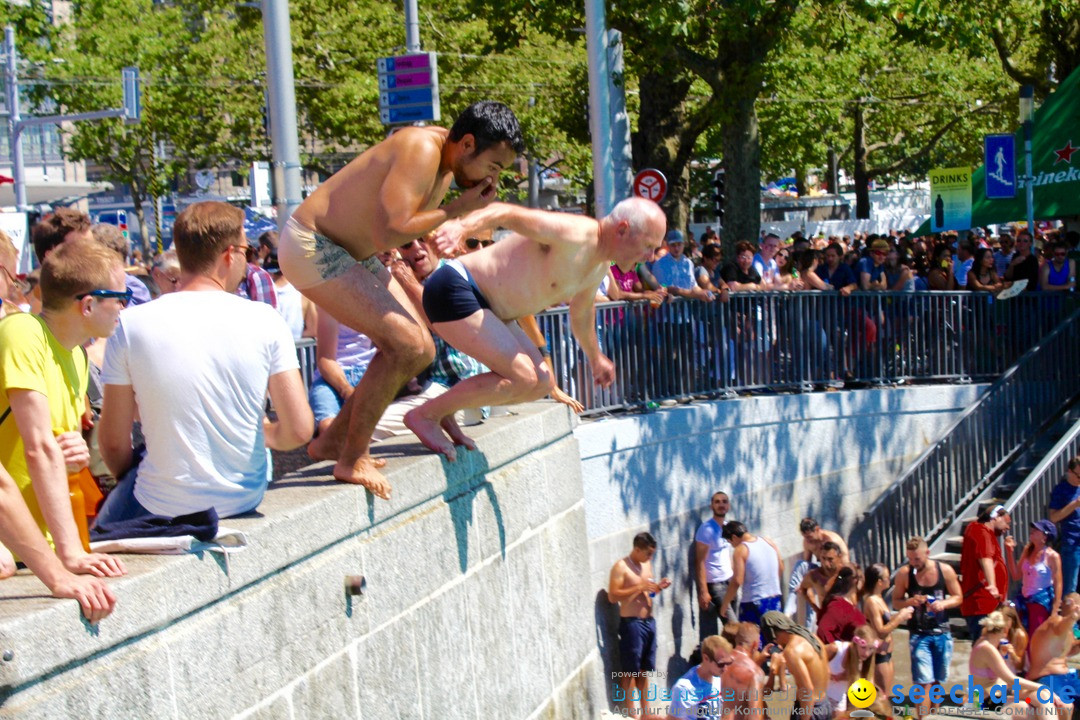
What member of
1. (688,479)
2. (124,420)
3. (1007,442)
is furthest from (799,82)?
(124,420)

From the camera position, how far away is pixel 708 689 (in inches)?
377

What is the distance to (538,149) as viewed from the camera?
3916 centimetres

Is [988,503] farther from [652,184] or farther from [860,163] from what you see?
[860,163]

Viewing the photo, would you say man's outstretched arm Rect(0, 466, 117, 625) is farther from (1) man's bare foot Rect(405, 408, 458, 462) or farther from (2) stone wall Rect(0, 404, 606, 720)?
(1) man's bare foot Rect(405, 408, 458, 462)

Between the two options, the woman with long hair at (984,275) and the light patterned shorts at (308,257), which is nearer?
the light patterned shorts at (308,257)

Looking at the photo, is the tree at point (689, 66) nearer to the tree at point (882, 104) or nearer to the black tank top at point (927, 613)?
the black tank top at point (927, 613)

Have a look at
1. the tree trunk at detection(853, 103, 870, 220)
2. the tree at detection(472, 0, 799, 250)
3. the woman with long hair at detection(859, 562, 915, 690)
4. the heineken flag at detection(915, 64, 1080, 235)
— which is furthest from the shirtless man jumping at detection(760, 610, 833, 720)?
the tree trunk at detection(853, 103, 870, 220)

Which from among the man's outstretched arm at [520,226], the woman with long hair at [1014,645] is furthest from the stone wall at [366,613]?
the woman with long hair at [1014,645]

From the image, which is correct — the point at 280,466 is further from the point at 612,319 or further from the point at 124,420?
the point at 612,319

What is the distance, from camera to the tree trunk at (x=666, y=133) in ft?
60.4

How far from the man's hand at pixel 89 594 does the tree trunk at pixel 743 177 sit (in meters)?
15.2

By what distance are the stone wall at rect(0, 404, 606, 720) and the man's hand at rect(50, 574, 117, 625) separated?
4 cm

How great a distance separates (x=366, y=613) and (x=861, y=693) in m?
6.68

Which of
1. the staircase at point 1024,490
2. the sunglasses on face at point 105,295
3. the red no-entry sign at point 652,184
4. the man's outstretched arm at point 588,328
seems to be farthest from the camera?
the red no-entry sign at point 652,184
